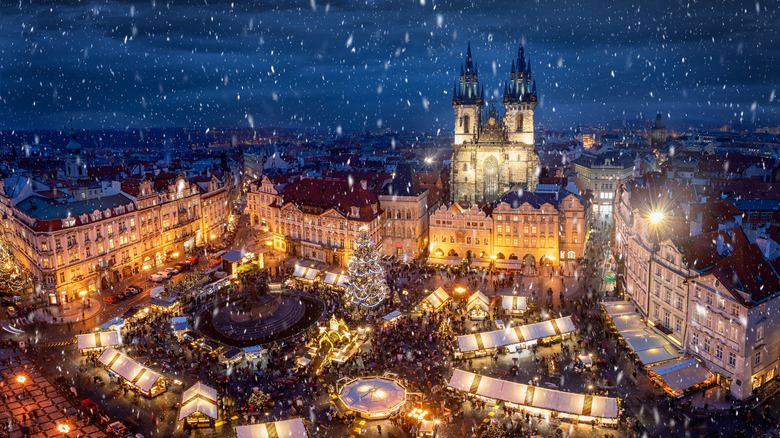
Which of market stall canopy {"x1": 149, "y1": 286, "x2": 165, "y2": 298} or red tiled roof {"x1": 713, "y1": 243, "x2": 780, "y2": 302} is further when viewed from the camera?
market stall canopy {"x1": 149, "y1": 286, "x2": 165, "y2": 298}

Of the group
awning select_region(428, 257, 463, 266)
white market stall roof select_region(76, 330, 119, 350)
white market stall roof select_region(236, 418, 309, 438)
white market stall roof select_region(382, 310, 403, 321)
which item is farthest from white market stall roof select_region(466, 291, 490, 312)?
white market stall roof select_region(76, 330, 119, 350)

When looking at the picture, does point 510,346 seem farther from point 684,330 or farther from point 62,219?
point 62,219

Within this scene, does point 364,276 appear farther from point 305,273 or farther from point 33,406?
point 33,406

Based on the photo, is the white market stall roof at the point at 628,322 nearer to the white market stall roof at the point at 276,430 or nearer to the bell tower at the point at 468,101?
the white market stall roof at the point at 276,430

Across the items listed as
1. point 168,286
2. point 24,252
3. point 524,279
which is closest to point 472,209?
point 524,279

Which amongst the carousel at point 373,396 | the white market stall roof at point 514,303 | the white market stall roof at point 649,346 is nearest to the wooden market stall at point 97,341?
the carousel at point 373,396

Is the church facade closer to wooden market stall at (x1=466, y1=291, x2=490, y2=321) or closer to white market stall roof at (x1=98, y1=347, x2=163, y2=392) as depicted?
wooden market stall at (x1=466, y1=291, x2=490, y2=321)
